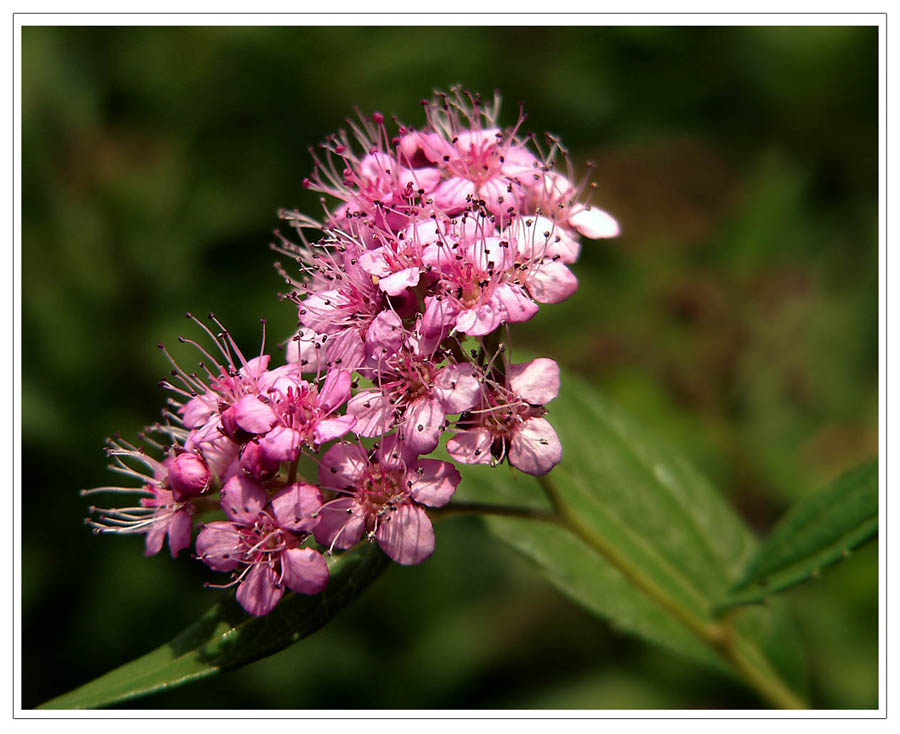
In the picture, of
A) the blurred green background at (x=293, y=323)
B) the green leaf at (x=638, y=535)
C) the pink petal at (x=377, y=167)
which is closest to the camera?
the pink petal at (x=377, y=167)

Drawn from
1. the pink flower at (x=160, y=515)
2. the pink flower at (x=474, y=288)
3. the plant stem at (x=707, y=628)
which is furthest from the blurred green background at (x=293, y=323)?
the pink flower at (x=474, y=288)

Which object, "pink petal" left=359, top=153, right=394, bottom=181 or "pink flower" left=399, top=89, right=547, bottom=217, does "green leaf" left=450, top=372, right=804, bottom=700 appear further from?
"pink petal" left=359, top=153, right=394, bottom=181

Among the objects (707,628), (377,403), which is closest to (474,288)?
(377,403)

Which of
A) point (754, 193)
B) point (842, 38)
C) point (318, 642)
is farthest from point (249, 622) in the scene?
point (842, 38)

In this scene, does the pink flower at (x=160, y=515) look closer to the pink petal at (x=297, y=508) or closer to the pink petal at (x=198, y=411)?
the pink petal at (x=198, y=411)

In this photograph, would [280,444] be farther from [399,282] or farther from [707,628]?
[707,628]

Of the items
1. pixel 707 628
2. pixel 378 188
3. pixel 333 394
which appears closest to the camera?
pixel 333 394

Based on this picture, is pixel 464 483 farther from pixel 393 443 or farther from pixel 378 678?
pixel 378 678
